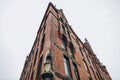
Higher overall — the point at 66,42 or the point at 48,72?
the point at 66,42

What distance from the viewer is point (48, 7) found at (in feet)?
63.0

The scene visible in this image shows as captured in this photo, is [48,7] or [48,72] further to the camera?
[48,7]

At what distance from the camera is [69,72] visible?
10.5 metres

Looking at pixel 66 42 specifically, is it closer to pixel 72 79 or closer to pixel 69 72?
pixel 69 72

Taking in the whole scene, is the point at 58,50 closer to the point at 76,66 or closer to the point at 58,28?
the point at 76,66

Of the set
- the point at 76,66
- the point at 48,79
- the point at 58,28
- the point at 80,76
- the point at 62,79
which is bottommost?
the point at 48,79

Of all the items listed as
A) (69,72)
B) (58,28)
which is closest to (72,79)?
(69,72)

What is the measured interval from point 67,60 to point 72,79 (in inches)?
88.2

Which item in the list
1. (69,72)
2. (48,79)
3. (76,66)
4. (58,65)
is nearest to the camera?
(48,79)

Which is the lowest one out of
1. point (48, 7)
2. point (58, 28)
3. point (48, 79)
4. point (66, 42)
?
point (48, 79)

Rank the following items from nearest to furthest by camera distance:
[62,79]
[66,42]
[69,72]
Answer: [62,79], [69,72], [66,42]

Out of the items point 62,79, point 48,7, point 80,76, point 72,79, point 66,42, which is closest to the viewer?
point 62,79

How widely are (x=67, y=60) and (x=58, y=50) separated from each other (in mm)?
1542

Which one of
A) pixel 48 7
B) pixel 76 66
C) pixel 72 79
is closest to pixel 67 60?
pixel 76 66
